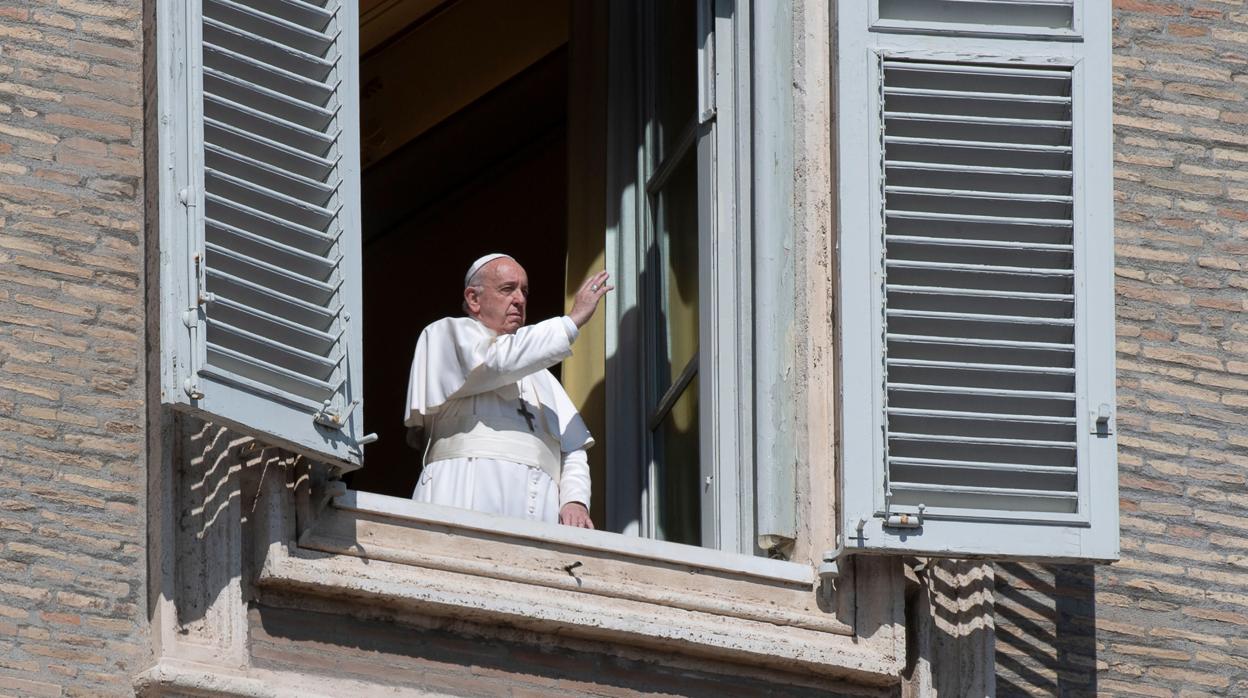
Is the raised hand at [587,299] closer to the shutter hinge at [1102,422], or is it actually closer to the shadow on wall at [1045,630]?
the shadow on wall at [1045,630]

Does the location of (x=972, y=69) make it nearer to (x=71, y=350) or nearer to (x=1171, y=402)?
(x=1171, y=402)

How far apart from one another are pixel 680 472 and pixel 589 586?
51.8 inches

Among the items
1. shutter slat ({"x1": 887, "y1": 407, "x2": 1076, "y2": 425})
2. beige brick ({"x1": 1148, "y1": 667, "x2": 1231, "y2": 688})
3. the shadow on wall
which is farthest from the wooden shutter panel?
beige brick ({"x1": 1148, "y1": 667, "x2": 1231, "y2": 688})

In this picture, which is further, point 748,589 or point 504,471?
point 504,471

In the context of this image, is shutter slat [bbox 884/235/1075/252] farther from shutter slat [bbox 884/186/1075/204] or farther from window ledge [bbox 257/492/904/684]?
window ledge [bbox 257/492/904/684]

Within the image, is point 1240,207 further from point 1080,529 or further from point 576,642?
point 576,642

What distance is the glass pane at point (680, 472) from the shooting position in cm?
958

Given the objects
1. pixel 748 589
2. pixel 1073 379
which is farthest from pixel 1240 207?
pixel 748 589

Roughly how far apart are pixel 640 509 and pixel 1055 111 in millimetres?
1900

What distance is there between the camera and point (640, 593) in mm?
8547

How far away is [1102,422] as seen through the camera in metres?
8.62

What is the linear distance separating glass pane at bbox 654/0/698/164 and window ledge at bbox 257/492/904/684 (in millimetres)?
1777

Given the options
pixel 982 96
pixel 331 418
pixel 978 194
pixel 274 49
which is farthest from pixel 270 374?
pixel 982 96

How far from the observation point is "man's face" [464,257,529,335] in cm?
955
